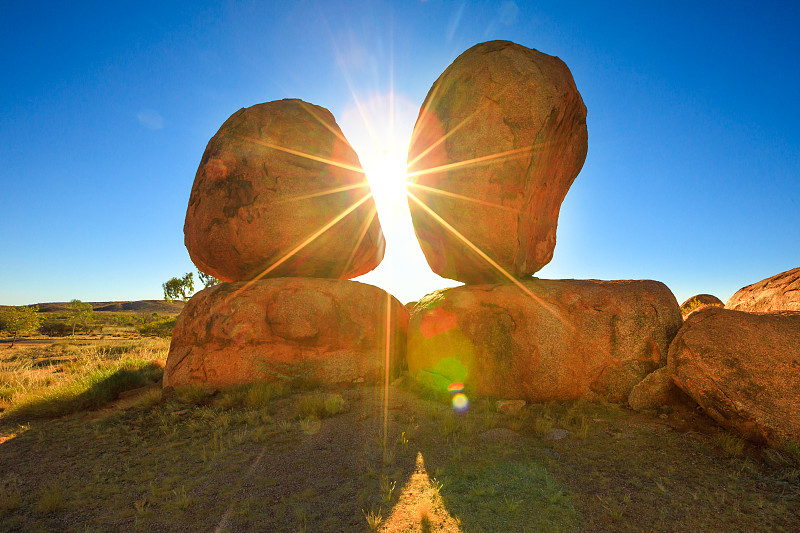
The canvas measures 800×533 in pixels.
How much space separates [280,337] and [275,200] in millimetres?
2519

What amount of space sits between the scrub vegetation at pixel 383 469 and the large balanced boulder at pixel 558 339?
0.36 meters

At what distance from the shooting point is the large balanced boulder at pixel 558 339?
5.02m

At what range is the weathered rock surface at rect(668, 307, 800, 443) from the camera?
3.63 m

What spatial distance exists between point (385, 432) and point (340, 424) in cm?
65

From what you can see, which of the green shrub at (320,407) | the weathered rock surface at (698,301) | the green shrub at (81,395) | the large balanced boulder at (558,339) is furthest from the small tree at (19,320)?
the weathered rock surface at (698,301)

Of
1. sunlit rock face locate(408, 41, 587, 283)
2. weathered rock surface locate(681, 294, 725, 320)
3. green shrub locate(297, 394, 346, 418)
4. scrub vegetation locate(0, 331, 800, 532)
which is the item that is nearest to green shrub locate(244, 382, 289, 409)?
scrub vegetation locate(0, 331, 800, 532)

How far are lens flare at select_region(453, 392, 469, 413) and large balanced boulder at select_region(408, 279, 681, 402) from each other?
164mm

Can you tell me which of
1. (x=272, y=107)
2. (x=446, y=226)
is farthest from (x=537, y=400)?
(x=272, y=107)

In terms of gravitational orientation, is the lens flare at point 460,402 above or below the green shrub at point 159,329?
below

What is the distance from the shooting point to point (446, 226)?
613 cm

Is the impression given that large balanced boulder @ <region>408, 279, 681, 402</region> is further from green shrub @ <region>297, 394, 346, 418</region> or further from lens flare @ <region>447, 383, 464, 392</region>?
green shrub @ <region>297, 394, 346, 418</region>

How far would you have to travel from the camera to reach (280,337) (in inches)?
250

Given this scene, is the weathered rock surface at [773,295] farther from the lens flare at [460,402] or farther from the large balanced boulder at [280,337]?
the large balanced boulder at [280,337]

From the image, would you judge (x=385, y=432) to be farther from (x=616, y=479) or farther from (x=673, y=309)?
(x=673, y=309)
